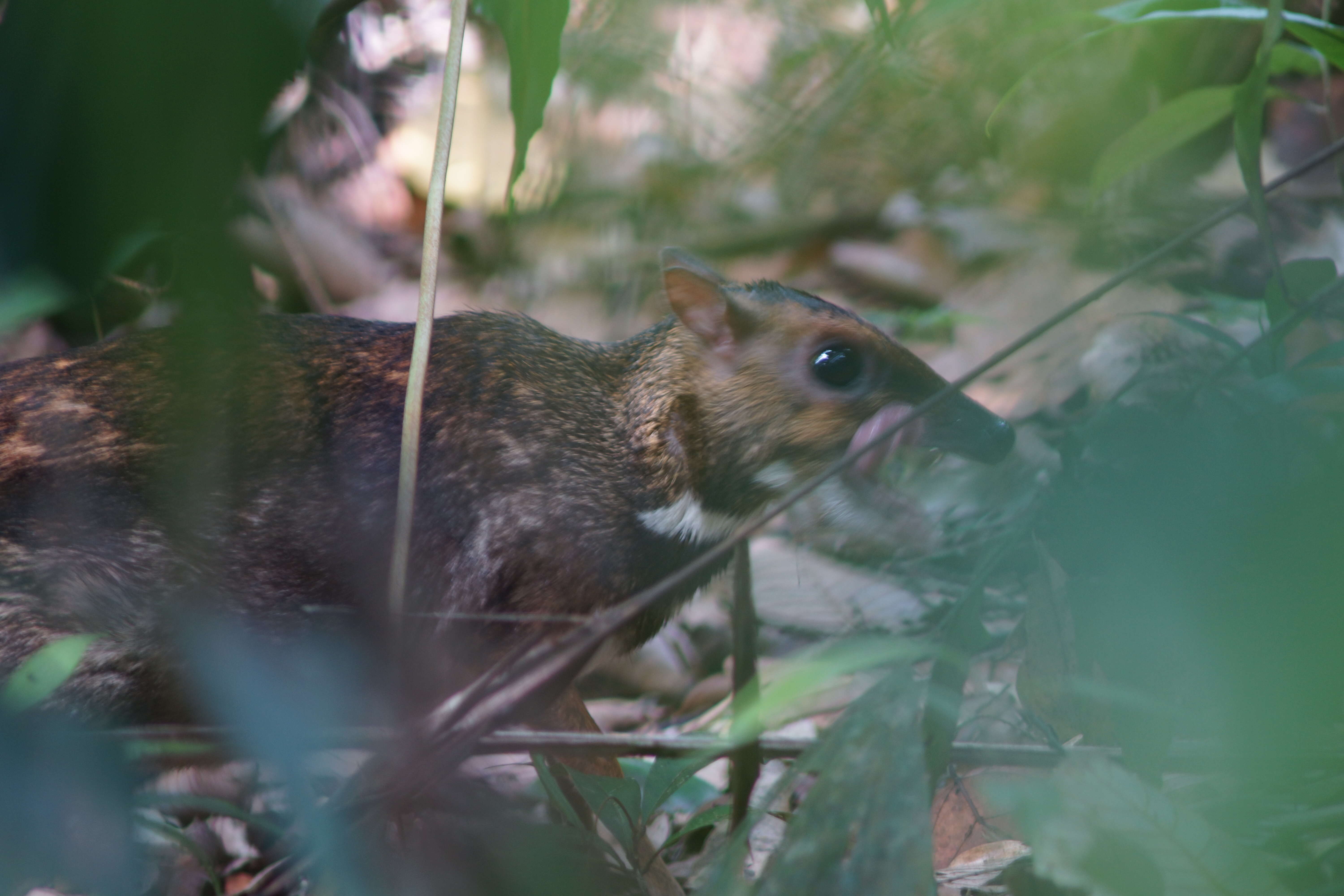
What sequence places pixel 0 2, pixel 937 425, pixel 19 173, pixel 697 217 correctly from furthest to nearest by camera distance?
pixel 697 217
pixel 937 425
pixel 0 2
pixel 19 173

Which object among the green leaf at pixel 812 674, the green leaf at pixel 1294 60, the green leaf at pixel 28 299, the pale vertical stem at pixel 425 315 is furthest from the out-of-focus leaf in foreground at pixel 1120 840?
the green leaf at pixel 1294 60

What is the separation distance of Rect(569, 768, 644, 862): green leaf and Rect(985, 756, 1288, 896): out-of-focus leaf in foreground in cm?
82

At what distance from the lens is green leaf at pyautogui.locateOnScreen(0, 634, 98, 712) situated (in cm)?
192

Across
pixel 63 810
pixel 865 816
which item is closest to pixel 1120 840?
pixel 865 816

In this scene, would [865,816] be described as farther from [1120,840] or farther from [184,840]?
[184,840]

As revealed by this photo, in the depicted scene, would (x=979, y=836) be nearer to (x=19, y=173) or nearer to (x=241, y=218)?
(x=241, y=218)

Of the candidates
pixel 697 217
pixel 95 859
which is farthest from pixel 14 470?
pixel 697 217

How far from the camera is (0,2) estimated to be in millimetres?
1747

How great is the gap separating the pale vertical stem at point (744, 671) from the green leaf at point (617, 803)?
0.37 m

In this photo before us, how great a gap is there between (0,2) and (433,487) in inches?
56.1

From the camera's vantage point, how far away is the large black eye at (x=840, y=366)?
2.87 meters

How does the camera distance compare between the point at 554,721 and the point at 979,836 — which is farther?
the point at 554,721

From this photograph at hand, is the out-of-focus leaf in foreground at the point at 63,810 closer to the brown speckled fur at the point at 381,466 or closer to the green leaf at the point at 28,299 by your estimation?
the brown speckled fur at the point at 381,466

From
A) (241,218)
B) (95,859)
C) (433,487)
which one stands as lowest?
(95,859)
